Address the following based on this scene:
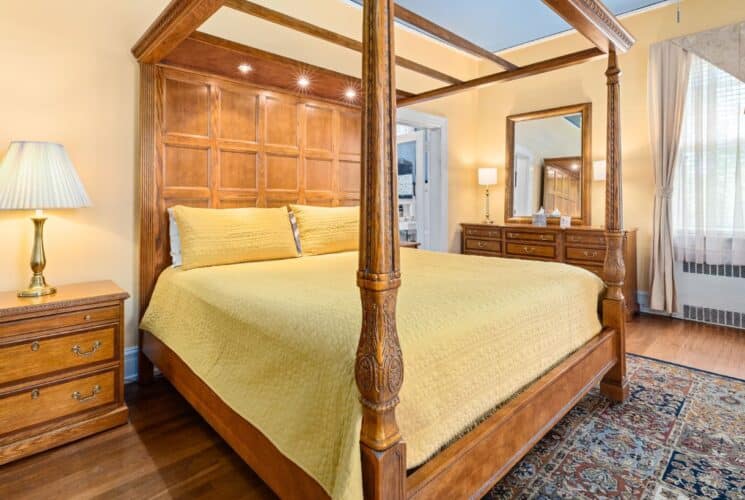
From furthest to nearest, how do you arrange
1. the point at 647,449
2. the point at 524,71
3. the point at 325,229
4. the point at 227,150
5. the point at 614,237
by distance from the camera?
the point at 325,229
the point at 227,150
the point at 524,71
the point at 614,237
the point at 647,449

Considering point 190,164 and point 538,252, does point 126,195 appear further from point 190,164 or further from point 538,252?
point 538,252

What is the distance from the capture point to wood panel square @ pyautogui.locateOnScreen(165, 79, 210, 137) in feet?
8.48

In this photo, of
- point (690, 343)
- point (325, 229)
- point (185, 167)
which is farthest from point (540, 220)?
point (185, 167)

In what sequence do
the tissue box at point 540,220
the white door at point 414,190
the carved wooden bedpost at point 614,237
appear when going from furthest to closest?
the white door at point 414,190 → the tissue box at point 540,220 → the carved wooden bedpost at point 614,237

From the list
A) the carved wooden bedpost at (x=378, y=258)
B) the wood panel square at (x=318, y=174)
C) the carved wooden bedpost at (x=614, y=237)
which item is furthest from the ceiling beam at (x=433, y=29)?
the wood panel square at (x=318, y=174)

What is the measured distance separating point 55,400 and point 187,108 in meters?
1.81

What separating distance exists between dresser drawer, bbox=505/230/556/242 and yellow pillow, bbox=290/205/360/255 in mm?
2146

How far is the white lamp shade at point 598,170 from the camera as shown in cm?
423

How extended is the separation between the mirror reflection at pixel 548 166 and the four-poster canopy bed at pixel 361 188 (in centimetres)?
194

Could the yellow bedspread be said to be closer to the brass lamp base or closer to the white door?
the brass lamp base

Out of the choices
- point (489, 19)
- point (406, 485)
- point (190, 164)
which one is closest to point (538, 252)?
point (489, 19)

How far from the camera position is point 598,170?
427cm

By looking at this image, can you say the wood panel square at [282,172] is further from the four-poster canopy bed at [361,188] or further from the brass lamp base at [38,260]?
the brass lamp base at [38,260]

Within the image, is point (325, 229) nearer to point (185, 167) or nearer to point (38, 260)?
point (185, 167)
